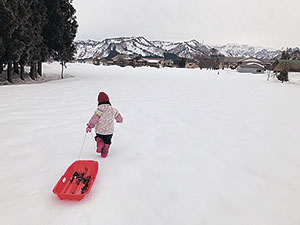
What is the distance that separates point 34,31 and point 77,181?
565 inches

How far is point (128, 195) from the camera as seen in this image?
246 cm

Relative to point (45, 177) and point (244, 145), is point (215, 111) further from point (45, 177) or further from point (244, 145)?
point (45, 177)

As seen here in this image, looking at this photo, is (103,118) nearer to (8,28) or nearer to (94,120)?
(94,120)

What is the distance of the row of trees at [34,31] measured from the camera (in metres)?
10.1

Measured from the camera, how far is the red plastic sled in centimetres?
225

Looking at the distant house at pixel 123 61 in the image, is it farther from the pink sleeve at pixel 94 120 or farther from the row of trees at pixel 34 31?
the pink sleeve at pixel 94 120

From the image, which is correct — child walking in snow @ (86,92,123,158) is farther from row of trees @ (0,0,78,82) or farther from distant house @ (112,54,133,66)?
A: distant house @ (112,54,133,66)

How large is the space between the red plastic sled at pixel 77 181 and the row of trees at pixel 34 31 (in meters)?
10.7

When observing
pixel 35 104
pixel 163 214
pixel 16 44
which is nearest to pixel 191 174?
pixel 163 214

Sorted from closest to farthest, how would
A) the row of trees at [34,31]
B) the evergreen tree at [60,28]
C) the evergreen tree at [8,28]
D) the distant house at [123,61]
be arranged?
the evergreen tree at [8,28] → the row of trees at [34,31] → the evergreen tree at [60,28] → the distant house at [123,61]

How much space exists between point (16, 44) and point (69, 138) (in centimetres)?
963

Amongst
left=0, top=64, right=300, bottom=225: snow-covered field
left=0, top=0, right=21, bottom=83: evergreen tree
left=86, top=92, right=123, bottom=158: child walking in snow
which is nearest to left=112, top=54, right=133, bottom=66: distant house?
left=0, top=0, right=21, bottom=83: evergreen tree

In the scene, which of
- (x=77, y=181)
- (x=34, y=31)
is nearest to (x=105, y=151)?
(x=77, y=181)

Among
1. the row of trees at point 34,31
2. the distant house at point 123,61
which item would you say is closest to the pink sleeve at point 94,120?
the row of trees at point 34,31
